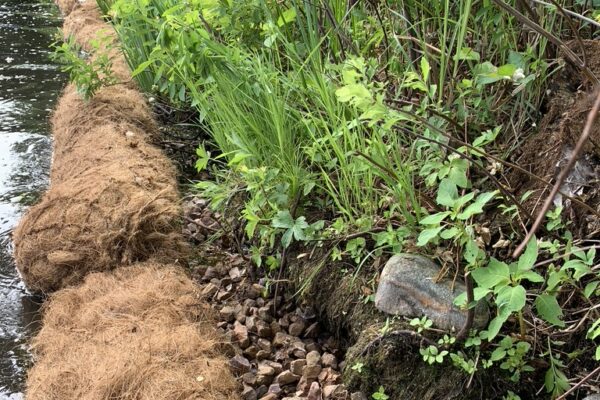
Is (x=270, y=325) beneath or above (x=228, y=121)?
beneath

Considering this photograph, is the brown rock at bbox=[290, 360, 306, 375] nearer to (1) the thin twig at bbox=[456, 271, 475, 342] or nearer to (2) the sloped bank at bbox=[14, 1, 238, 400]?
(2) the sloped bank at bbox=[14, 1, 238, 400]

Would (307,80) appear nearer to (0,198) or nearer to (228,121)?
(228,121)

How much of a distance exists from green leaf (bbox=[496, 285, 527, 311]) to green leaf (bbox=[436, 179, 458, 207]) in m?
0.30

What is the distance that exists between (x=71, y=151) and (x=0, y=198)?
20.4 inches

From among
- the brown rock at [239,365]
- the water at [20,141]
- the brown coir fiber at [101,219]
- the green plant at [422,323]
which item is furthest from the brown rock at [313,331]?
the water at [20,141]

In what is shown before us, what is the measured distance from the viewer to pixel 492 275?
144 cm

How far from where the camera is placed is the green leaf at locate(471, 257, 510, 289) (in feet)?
4.65

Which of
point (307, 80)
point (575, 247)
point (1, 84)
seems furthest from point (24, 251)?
point (1, 84)

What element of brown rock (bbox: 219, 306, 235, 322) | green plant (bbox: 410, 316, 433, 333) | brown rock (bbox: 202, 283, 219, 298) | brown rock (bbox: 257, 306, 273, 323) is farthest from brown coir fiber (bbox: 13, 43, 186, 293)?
green plant (bbox: 410, 316, 433, 333)

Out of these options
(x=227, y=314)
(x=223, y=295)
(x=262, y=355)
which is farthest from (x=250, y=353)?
(x=223, y=295)

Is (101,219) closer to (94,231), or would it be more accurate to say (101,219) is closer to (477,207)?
(94,231)

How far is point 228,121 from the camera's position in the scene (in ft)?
8.64

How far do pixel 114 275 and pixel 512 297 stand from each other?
1830 mm

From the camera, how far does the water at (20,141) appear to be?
252 centimetres
